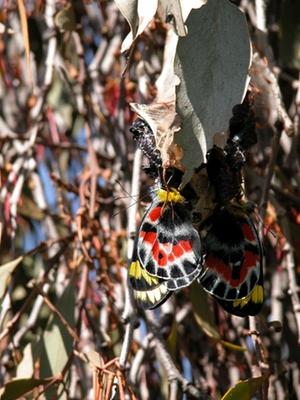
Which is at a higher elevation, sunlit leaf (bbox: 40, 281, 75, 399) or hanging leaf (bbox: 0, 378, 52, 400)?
sunlit leaf (bbox: 40, 281, 75, 399)

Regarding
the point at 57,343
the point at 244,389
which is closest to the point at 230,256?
the point at 244,389

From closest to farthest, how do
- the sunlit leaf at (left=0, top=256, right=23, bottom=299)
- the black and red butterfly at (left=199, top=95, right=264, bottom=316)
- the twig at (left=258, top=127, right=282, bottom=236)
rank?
the black and red butterfly at (left=199, top=95, right=264, bottom=316) < the twig at (left=258, top=127, right=282, bottom=236) < the sunlit leaf at (left=0, top=256, right=23, bottom=299)

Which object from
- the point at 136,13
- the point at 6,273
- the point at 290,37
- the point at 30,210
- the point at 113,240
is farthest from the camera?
the point at 30,210

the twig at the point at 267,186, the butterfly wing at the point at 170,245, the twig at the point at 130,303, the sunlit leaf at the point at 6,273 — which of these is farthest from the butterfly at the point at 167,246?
the sunlit leaf at the point at 6,273

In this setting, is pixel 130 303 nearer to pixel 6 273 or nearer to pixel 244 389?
pixel 244 389

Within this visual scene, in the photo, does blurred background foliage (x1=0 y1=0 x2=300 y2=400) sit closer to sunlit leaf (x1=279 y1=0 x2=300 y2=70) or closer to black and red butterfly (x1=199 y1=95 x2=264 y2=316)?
sunlit leaf (x1=279 y1=0 x2=300 y2=70)

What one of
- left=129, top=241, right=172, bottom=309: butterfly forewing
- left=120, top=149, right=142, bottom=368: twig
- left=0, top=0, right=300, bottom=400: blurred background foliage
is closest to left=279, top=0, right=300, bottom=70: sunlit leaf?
left=0, top=0, right=300, bottom=400: blurred background foliage
